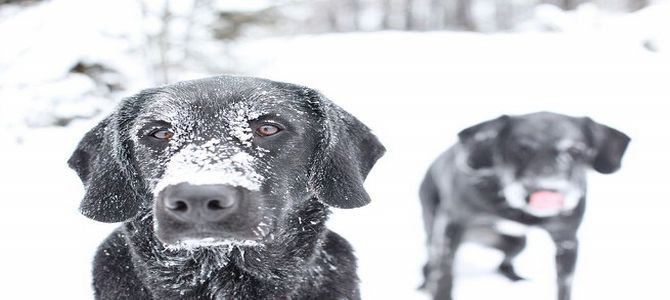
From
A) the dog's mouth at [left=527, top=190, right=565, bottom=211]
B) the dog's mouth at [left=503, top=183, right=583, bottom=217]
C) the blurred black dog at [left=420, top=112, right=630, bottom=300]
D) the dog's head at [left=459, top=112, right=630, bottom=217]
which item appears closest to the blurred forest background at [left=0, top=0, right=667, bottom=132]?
the blurred black dog at [left=420, top=112, right=630, bottom=300]

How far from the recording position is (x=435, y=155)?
826 centimetres

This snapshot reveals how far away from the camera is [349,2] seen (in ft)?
109

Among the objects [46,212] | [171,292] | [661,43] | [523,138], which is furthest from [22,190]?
[661,43]

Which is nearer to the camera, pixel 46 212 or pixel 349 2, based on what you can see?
pixel 46 212

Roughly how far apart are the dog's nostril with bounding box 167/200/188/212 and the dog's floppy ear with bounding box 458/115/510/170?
2523 millimetres

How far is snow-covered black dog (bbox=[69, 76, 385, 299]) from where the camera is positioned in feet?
7.95

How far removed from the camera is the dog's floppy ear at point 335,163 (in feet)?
8.84

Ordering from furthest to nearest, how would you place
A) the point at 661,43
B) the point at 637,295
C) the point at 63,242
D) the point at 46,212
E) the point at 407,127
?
the point at 661,43 < the point at 407,127 < the point at 46,212 < the point at 63,242 < the point at 637,295

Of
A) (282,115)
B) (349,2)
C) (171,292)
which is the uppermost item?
(349,2)

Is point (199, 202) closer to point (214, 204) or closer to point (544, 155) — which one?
point (214, 204)

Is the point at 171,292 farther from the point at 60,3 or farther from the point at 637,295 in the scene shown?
the point at 60,3

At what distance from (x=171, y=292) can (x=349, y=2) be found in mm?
31759

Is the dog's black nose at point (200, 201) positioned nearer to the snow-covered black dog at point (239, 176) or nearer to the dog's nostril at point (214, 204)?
the dog's nostril at point (214, 204)

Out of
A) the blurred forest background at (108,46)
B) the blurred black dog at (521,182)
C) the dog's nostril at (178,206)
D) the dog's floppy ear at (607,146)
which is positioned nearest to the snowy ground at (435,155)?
the blurred forest background at (108,46)
